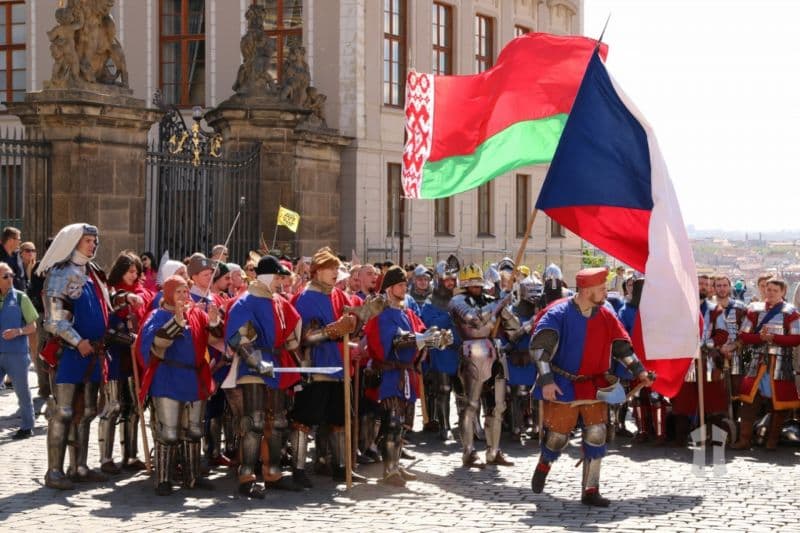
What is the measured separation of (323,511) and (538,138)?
4.73m

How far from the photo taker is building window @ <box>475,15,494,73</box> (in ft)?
109

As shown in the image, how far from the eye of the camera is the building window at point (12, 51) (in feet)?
102

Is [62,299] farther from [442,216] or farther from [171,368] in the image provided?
[442,216]

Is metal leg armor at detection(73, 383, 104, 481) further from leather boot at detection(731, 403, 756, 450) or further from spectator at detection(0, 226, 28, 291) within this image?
leather boot at detection(731, 403, 756, 450)

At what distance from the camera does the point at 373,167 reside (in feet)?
94.3

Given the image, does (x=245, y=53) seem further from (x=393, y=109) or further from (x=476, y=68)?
(x=476, y=68)

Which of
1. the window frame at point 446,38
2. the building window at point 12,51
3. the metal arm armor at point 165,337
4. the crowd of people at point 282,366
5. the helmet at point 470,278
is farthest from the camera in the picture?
the window frame at point 446,38

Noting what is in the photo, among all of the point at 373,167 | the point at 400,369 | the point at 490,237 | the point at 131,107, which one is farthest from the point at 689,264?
the point at 490,237

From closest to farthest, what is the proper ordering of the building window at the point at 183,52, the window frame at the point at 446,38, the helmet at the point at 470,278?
the helmet at the point at 470,278
the building window at the point at 183,52
the window frame at the point at 446,38

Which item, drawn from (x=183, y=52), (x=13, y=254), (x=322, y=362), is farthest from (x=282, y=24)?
(x=322, y=362)

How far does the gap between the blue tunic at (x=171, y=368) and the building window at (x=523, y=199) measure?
24845mm

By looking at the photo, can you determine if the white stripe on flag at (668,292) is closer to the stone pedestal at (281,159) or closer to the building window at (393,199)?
the stone pedestal at (281,159)

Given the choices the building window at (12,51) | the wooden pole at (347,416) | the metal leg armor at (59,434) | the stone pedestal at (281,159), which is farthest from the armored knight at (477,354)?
the building window at (12,51)

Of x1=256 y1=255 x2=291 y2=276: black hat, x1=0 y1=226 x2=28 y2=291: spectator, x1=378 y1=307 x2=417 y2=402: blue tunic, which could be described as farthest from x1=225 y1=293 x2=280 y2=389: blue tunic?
x1=0 y1=226 x2=28 y2=291: spectator
